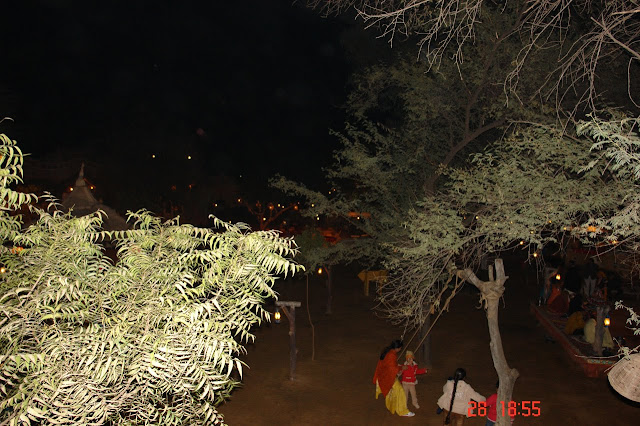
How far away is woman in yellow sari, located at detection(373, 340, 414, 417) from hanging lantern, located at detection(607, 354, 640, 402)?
4629 millimetres

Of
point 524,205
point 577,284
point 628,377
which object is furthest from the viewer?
point 577,284

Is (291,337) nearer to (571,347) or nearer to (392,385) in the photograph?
(392,385)

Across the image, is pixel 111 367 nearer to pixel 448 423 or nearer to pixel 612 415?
pixel 448 423

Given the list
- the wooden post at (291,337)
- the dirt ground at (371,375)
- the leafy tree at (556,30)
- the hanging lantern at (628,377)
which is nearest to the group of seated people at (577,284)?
the dirt ground at (371,375)

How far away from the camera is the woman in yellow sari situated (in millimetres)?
8289

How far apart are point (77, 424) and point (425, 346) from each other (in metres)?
8.58

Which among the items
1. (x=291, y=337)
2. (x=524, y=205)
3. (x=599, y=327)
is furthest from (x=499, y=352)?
(x=599, y=327)

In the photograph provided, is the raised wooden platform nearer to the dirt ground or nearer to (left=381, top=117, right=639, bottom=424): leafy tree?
the dirt ground

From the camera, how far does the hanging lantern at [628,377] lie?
12.9 ft

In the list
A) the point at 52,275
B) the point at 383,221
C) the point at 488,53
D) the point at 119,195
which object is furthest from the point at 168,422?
the point at 119,195

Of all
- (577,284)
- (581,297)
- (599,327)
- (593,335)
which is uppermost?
(577,284)

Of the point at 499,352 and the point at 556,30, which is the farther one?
the point at 556,30

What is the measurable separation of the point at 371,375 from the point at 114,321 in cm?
787

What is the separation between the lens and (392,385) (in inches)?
329
